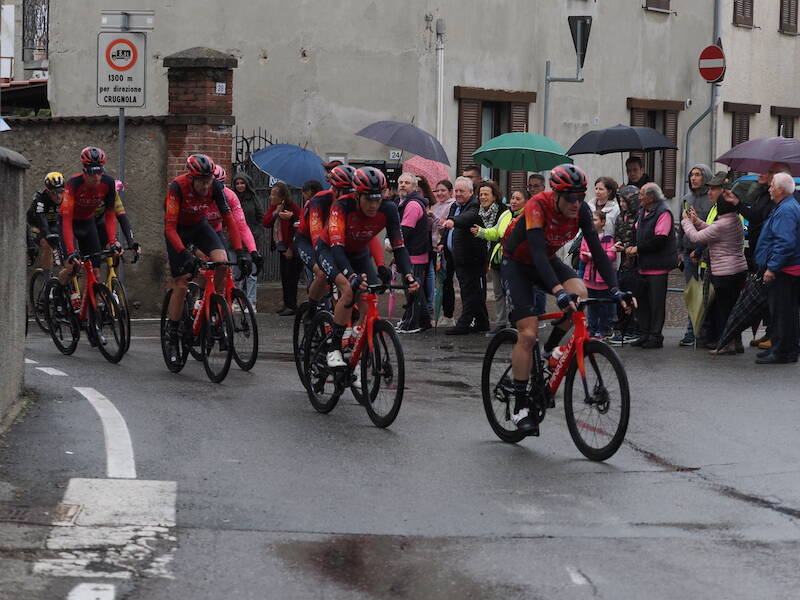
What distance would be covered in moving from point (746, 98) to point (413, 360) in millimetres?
20970

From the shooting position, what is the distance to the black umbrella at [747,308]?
15.0 meters

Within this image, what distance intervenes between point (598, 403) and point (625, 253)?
7195mm

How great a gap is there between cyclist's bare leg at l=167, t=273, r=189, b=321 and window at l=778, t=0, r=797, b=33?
972 inches

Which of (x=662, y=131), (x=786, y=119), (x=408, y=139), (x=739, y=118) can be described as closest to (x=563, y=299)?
(x=408, y=139)

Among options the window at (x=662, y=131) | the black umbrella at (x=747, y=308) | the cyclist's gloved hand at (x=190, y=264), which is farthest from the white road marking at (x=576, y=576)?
the window at (x=662, y=131)

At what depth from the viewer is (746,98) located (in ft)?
111

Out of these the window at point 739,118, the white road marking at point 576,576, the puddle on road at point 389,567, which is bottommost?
the puddle on road at point 389,567

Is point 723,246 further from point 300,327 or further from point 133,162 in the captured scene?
point 133,162

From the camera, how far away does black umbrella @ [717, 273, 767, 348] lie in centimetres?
1499

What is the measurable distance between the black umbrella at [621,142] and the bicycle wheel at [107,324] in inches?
319

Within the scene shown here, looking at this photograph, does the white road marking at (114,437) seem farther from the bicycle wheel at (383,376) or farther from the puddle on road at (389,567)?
the puddle on road at (389,567)

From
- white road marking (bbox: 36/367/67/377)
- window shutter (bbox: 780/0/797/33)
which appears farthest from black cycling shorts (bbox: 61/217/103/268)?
window shutter (bbox: 780/0/797/33)

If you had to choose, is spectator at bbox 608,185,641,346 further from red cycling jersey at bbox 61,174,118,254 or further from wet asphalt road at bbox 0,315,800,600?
red cycling jersey at bbox 61,174,118,254

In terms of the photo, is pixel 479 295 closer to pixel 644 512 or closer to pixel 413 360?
pixel 413 360
